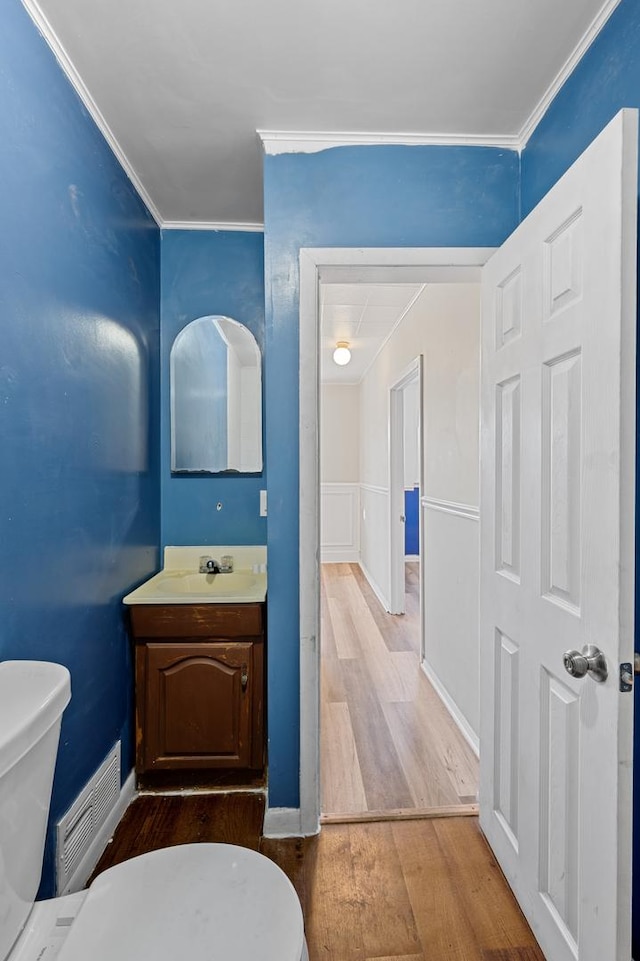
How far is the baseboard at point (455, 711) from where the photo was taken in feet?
7.25

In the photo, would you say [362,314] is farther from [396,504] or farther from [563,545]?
[563,545]

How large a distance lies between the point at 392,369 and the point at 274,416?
267cm

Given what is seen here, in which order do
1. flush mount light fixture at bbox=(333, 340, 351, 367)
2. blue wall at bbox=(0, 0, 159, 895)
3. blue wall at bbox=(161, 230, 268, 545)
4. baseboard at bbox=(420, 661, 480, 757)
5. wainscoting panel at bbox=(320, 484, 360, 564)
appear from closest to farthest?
blue wall at bbox=(0, 0, 159, 895) → baseboard at bbox=(420, 661, 480, 757) → blue wall at bbox=(161, 230, 268, 545) → flush mount light fixture at bbox=(333, 340, 351, 367) → wainscoting panel at bbox=(320, 484, 360, 564)

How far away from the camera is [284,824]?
1705 mm

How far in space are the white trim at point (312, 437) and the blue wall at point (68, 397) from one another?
67 centimetres

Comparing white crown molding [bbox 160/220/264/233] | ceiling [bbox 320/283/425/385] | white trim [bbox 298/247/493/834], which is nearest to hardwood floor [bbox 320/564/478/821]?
white trim [bbox 298/247/493/834]

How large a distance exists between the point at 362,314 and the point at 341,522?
3.37m

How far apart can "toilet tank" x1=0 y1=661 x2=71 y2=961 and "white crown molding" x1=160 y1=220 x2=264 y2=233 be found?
2050 millimetres

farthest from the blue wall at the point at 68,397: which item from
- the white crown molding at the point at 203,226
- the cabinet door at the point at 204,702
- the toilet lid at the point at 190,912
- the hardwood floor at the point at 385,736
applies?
the hardwood floor at the point at 385,736

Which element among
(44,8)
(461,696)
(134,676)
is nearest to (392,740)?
(461,696)

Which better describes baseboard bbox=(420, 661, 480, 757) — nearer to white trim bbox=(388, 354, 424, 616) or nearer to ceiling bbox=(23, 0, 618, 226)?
white trim bbox=(388, 354, 424, 616)

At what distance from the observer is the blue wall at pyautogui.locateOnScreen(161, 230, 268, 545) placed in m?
2.33

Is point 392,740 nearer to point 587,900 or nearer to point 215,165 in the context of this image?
point 587,900

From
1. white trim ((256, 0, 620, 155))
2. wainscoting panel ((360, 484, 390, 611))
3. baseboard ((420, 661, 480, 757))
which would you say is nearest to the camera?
white trim ((256, 0, 620, 155))
